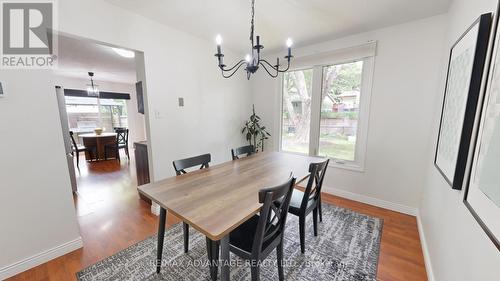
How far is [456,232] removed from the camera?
113 cm

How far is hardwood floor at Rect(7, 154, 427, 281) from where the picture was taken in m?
1.60

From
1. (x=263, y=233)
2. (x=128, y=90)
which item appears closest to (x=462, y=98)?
(x=263, y=233)

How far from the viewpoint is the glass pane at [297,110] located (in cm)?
325

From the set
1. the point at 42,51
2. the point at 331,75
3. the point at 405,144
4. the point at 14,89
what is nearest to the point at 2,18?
the point at 42,51

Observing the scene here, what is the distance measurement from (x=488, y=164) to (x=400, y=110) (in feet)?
6.36

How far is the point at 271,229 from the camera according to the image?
1.42 meters

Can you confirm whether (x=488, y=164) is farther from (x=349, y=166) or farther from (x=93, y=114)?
(x=93, y=114)

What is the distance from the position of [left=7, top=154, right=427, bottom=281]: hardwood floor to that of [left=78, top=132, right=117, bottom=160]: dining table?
1995mm

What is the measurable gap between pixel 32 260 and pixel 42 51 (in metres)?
1.80

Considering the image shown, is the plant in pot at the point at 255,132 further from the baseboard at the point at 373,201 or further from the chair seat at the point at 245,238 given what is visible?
the chair seat at the point at 245,238

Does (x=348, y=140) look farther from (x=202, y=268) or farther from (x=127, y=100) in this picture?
(x=127, y=100)
